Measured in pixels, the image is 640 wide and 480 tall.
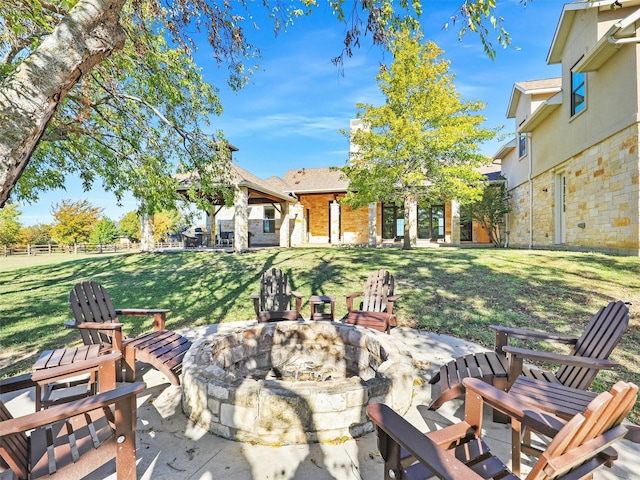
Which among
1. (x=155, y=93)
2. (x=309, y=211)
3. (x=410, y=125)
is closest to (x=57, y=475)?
(x=155, y=93)

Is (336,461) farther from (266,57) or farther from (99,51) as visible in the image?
(266,57)

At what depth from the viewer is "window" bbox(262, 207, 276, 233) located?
2089 centimetres

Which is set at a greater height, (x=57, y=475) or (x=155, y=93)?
(x=155, y=93)

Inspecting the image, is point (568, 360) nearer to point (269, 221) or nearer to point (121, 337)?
point (121, 337)

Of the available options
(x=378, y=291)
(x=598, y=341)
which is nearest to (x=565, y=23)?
(x=378, y=291)

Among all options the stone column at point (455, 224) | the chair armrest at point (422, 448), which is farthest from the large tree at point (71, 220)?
the chair armrest at point (422, 448)

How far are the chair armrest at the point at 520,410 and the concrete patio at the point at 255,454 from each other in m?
0.76

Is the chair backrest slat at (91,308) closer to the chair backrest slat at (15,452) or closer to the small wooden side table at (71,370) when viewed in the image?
the small wooden side table at (71,370)

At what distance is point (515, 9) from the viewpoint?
11.9 feet

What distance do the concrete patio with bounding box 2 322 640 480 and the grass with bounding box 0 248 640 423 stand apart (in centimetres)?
152

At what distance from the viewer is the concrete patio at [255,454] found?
6.55 ft

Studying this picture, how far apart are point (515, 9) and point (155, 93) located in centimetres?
641

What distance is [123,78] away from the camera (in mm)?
5848

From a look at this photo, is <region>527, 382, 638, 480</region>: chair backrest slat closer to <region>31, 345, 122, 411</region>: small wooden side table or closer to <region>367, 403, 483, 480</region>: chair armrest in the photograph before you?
<region>367, 403, 483, 480</region>: chair armrest
